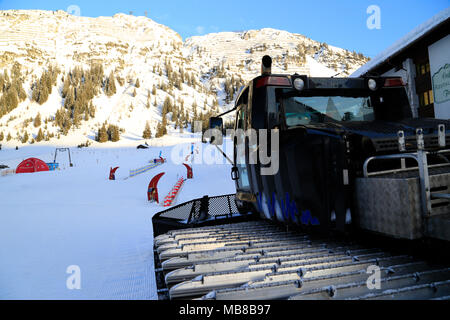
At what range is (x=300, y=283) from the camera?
194cm

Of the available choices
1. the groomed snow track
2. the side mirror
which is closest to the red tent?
the side mirror

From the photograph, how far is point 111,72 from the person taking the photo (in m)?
102

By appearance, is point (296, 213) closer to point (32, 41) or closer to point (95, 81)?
point (95, 81)

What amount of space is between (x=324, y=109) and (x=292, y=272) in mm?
2251

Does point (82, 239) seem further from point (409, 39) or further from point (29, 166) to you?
point (29, 166)

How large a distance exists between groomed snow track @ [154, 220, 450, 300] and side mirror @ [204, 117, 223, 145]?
1.68 m

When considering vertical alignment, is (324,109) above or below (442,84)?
below

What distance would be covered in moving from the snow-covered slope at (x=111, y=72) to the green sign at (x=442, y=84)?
15.6m

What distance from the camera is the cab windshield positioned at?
11.3 ft

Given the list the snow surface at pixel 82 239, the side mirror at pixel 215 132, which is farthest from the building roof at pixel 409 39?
the snow surface at pixel 82 239

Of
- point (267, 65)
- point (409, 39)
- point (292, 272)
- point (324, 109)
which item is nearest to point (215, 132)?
point (267, 65)

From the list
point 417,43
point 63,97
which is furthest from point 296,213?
point 63,97

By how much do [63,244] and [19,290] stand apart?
2.59 metres
